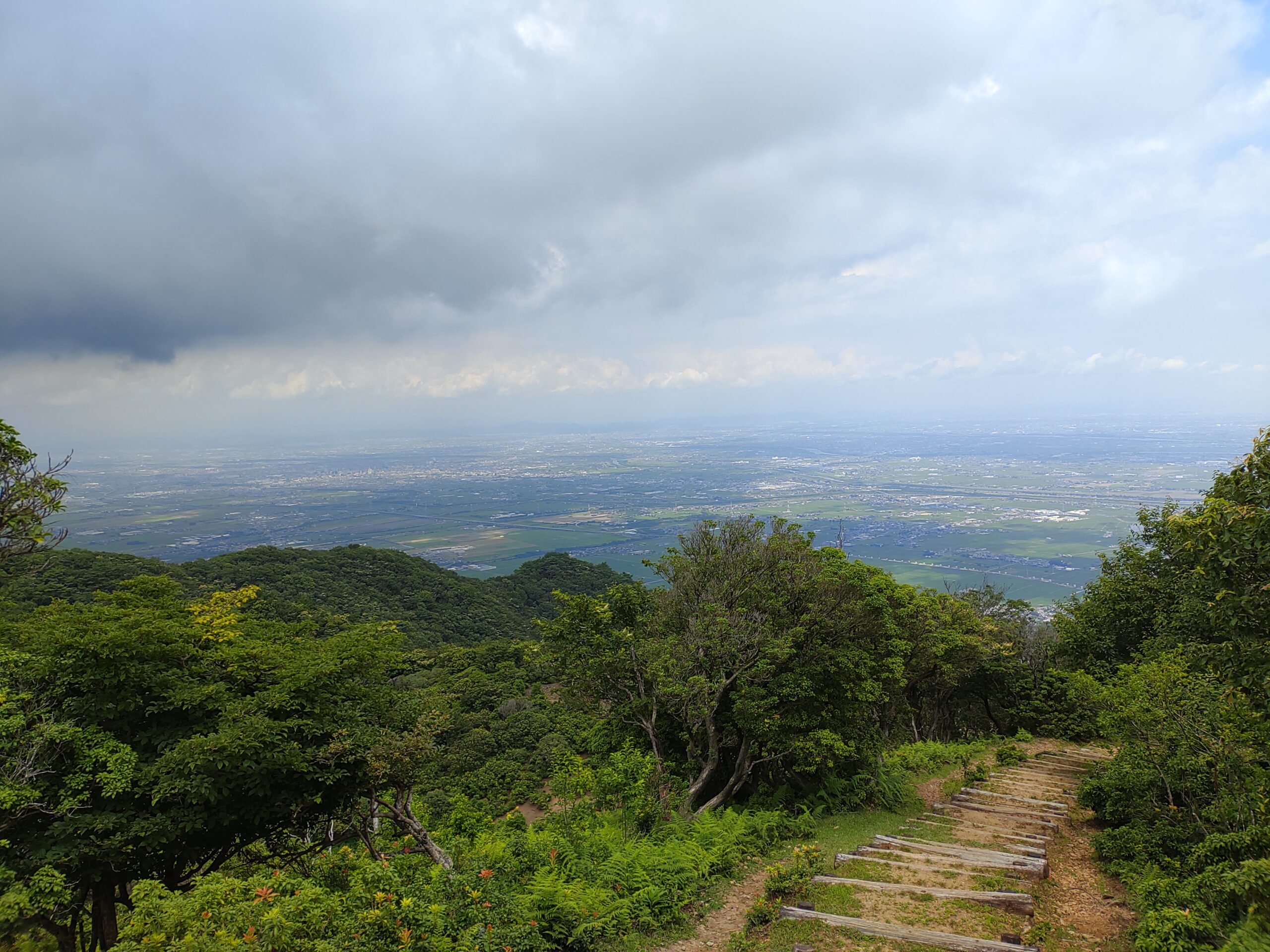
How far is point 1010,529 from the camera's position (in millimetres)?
90312

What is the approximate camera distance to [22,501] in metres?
8.20

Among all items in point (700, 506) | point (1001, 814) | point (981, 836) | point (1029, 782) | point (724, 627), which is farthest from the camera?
point (700, 506)

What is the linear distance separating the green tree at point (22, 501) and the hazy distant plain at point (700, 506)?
2700 inches

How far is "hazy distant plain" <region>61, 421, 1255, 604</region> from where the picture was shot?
82.4 metres

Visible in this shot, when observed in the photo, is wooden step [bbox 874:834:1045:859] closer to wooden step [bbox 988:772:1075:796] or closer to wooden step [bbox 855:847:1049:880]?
wooden step [bbox 855:847:1049:880]

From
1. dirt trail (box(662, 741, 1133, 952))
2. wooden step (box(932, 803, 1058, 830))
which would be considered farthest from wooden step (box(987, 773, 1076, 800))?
wooden step (box(932, 803, 1058, 830))

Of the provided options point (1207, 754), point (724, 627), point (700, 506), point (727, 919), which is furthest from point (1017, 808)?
point (700, 506)

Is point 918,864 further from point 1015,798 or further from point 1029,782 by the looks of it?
point 1029,782

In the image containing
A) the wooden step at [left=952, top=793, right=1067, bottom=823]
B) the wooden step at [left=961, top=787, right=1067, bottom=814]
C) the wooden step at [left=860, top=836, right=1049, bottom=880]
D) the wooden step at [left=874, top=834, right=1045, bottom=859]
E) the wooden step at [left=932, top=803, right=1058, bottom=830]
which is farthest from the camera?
the wooden step at [left=961, top=787, right=1067, bottom=814]

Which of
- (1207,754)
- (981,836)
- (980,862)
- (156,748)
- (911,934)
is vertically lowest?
(981,836)

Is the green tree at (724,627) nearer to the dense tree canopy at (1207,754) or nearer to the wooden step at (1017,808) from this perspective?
the wooden step at (1017,808)

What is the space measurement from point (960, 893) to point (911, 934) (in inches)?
61.4

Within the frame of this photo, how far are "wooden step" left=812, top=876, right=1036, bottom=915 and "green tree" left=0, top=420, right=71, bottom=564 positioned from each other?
1255cm

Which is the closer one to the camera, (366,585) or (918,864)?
(918,864)
